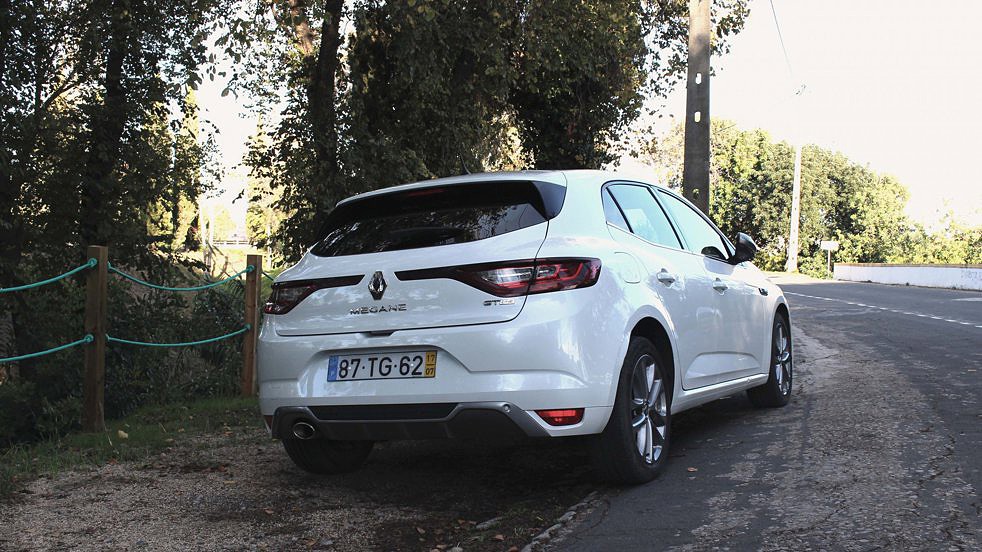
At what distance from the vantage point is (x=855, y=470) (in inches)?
195

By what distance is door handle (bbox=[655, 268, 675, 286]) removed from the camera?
17.6 ft

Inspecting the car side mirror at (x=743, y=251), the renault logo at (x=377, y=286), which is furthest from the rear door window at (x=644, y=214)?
the renault logo at (x=377, y=286)

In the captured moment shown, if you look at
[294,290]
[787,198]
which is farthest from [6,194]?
[787,198]

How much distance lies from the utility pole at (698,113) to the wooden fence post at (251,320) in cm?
749

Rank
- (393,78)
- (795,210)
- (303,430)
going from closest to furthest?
(303,430), (393,78), (795,210)

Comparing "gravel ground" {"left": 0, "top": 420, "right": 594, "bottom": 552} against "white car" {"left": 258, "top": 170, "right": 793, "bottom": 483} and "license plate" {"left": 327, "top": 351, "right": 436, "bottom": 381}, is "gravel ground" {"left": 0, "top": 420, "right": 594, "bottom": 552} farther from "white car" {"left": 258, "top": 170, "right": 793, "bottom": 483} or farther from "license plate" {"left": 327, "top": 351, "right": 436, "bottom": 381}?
"license plate" {"left": 327, "top": 351, "right": 436, "bottom": 381}

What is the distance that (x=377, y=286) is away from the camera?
15.4 ft

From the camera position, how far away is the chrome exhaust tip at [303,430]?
480 cm

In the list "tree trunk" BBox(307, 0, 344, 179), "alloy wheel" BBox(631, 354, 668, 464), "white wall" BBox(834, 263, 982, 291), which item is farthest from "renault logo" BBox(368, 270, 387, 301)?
"white wall" BBox(834, 263, 982, 291)

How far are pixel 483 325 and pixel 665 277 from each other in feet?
4.84

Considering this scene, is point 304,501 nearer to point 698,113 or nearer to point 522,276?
point 522,276

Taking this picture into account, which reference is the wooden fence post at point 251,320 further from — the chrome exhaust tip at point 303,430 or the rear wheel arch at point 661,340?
the rear wheel arch at point 661,340

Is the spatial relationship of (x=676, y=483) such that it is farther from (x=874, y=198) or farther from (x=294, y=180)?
(x=874, y=198)

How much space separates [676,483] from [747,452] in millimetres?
888
